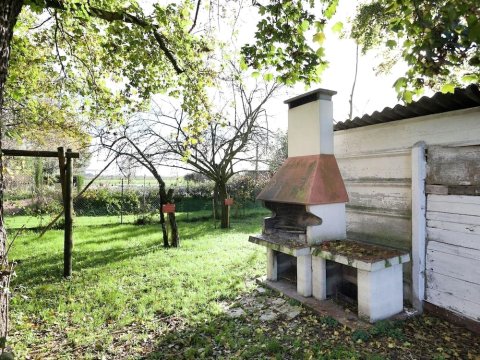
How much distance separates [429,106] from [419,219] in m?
1.57

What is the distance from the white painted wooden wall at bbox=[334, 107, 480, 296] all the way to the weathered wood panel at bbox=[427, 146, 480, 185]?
106mm

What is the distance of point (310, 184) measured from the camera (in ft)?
14.8

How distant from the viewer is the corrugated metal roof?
308 cm

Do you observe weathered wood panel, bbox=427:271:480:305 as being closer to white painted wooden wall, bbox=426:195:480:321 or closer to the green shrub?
white painted wooden wall, bbox=426:195:480:321

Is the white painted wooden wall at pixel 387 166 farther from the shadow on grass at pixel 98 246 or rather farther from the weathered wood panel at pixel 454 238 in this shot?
the shadow on grass at pixel 98 246

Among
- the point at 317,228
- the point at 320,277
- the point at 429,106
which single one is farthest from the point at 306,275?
the point at 429,106

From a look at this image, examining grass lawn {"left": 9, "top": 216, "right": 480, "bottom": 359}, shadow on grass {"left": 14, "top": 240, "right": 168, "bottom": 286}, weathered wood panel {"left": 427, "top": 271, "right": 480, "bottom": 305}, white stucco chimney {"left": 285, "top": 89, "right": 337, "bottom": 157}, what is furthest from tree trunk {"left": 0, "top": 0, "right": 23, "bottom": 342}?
weathered wood panel {"left": 427, "top": 271, "right": 480, "bottom": 305}

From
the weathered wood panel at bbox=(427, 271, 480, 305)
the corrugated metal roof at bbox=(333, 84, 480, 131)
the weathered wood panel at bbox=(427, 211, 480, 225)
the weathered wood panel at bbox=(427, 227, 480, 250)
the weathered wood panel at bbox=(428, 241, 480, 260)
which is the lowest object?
the weathered wood panel at bbox=(427, 271, 480, 305)

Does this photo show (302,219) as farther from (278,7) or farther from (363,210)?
(278,7)

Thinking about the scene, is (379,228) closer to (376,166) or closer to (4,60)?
(376,166)

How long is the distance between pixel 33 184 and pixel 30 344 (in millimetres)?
11555

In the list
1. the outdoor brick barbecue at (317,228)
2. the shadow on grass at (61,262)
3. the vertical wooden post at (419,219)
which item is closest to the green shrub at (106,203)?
the shadow on grass at (61,262)

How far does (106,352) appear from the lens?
11.0 feet

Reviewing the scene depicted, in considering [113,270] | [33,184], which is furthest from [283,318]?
[33,184]
